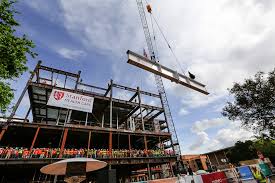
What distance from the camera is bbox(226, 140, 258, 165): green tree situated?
1334 inches

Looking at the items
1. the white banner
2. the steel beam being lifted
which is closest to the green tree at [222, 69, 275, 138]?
the steel beam being lifted

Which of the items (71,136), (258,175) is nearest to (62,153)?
(71,136)

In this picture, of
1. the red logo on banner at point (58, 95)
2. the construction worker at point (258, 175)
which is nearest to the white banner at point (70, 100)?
the red logo on banner at point (58, 95)

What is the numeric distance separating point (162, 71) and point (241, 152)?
30076 mm

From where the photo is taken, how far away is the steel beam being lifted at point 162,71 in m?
15.7

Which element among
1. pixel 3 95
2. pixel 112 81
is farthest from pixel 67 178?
pixel 112 81

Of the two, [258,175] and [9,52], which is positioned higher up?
[9,52]

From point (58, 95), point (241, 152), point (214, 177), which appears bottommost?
point (214, 177)

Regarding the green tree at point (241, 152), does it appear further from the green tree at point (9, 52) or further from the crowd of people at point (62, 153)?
the green tree at point (9, 52)

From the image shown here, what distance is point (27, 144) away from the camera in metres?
21.7

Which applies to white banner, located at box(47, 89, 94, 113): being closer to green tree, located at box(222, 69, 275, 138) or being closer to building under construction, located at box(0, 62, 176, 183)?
building under construction, located at box(0, 62, 176, 183)

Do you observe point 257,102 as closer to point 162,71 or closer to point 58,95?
point 162,71

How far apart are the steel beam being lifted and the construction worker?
34.6 ft

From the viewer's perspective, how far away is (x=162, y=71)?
1839 cm
